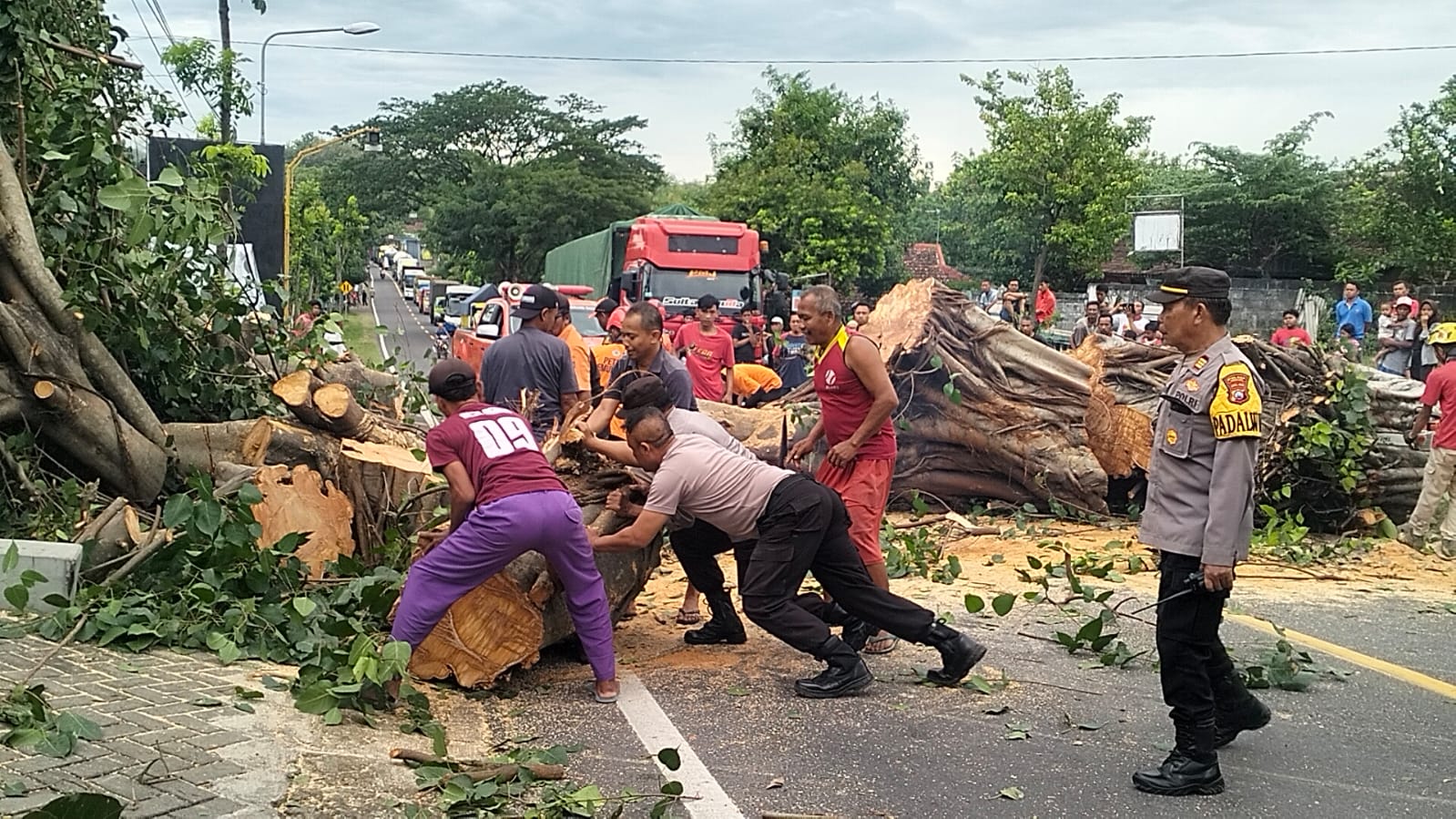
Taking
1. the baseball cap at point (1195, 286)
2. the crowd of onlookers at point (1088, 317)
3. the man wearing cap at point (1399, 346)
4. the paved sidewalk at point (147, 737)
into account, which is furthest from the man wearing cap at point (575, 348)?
the man wearing cap at point (1399, 346)

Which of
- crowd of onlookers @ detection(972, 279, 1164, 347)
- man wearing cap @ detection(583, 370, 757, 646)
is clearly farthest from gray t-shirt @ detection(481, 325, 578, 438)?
crowd of onlookers @ detection(972, 279, 1164, 347)

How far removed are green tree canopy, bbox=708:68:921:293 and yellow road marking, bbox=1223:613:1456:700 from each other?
29426 millimetres

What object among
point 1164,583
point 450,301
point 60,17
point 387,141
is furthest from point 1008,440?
point 387,141

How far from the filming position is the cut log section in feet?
21.0

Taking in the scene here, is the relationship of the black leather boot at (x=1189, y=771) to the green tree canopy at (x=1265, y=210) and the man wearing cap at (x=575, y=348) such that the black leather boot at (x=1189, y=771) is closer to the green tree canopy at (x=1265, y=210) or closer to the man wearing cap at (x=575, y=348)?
the man wearing cap at (x=575, y=348)

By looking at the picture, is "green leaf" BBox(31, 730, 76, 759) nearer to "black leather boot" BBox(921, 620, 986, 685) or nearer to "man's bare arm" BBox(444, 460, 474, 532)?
"man's bare arm" BBox(444, 460, 474, 532)

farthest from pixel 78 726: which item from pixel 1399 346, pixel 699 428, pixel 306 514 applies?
pixel 1399 346

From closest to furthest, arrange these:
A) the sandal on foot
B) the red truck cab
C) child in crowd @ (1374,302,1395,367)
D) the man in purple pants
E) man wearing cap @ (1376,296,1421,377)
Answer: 1. the man in purple pants
2. the sandal on foot
3. man wearing cap @ (1376,296,1421,377)
4. child in crowd @ (1374,302,1395,367)
5. the red truck cab

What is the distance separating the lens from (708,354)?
38.9ft

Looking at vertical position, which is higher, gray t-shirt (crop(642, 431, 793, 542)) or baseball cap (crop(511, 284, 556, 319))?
baseball cap (crop(511, 284, 556, 319))

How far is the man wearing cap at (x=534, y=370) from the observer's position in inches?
292

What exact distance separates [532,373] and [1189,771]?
163 inches

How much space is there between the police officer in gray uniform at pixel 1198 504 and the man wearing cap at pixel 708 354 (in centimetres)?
695

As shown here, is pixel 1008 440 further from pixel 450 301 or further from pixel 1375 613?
pixel 450 301
